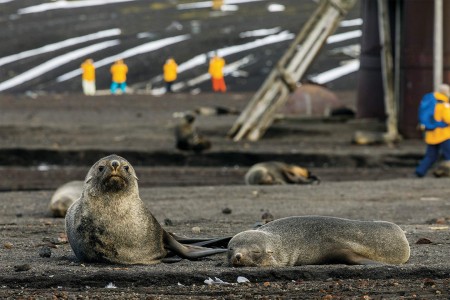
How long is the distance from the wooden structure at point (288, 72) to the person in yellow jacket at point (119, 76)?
1530 centimetres

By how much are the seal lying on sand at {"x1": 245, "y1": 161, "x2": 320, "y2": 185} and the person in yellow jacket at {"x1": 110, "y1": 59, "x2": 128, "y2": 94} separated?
23887mm

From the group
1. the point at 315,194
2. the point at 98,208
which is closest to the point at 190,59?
the point at 315,194

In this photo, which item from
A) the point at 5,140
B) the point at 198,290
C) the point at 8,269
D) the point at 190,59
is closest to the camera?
the point at 198,290

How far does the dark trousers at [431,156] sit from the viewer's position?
23.3 metres

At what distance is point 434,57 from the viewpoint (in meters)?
29.6

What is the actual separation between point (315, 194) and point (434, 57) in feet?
35.9

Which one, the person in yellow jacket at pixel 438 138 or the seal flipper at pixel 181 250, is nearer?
the seal flipper at pixel 181 250

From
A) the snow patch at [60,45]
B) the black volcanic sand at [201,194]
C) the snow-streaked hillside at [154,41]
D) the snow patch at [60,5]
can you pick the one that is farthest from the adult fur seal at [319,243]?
the snow patch at [60,5]

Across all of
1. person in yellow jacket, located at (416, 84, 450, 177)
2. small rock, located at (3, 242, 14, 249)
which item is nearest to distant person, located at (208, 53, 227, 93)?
person in yellow jacket, located at (416, 84, 450, 177)

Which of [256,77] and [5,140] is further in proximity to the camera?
[256,77]

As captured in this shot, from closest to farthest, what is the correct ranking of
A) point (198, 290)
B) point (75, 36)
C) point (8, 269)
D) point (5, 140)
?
point (198, 290)
point (8, 269)
point (5, 140)
point (75, 36)

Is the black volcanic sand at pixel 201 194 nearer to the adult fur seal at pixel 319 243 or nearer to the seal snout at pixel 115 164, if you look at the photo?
the adult fur seal at pixel 319 243

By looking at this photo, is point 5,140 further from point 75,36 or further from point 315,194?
point 75,36

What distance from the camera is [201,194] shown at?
65.0ft
